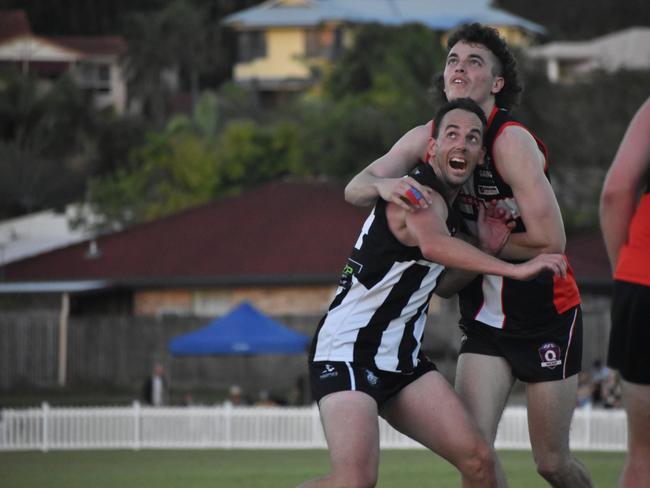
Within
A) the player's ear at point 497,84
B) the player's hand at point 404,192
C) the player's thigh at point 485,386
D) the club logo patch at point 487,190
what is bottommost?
the player's thigh at point 485,386

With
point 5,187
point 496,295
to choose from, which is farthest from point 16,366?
point 496,295

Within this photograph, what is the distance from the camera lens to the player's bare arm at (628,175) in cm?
608

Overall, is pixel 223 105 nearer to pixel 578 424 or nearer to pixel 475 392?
pixel 578 424

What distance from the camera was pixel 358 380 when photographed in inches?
310

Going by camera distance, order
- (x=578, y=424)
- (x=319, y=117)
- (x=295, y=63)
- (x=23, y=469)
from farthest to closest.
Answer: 1. (x=295, y=63)
2. (x=319, y=117)
3. (x=578, y=424)
4. (x=23, y=469)

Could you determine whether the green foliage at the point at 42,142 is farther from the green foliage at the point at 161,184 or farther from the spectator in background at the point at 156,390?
the spectator in background at the point at 156,390

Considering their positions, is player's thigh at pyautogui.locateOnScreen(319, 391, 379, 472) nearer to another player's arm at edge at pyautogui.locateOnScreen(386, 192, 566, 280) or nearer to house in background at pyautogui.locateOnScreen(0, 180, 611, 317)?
another player's arm at edge at pyautogui.locateOnScreen(386, 192, 566, 280)

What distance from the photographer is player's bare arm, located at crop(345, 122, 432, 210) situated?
788cm

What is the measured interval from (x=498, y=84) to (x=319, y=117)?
132ft

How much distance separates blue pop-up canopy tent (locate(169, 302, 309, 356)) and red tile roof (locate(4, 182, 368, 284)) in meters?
7.22

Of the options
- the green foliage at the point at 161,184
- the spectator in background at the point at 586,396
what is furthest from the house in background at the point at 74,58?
the spectator in background at the point at 586,396

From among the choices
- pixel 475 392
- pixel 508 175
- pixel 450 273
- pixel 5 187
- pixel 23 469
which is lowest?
Result: pixel 5 187

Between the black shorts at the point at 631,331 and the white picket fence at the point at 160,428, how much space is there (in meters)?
20.2

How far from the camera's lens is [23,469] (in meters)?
20.2
